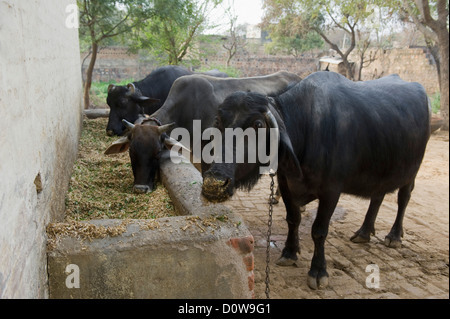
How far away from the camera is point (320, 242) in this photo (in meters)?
3.67

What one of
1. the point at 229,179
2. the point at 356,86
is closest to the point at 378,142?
the point at 356,86

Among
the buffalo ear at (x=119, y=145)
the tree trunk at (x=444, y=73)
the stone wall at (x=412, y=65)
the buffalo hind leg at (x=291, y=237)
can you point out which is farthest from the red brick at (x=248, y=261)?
the stone wall at (x=412, y=65)

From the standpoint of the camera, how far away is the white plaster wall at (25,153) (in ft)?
5.51

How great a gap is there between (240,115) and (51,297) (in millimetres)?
1828

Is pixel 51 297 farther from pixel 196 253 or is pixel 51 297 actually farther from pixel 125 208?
pixel 125 208

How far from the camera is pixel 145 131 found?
15.4 ft

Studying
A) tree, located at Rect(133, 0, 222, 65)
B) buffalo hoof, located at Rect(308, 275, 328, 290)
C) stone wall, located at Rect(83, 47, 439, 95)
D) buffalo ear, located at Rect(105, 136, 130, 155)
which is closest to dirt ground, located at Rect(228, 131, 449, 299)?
buffalo hoof, located at Rect(308, 275, 328, 290)

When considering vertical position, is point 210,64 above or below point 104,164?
above

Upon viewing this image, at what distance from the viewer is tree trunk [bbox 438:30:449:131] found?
11.2 m

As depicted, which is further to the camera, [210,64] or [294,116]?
[210,64]

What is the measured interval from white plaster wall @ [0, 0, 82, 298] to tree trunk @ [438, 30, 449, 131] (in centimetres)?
1182

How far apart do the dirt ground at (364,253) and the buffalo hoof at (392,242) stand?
0.06m

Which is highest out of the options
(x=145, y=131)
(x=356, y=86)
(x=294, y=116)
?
(x=356, y=86)

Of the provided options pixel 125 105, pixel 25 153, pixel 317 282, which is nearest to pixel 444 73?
pixel 125 105
